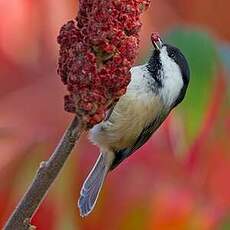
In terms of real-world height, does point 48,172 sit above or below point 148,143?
below

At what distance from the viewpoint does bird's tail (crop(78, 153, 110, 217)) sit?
4.51 feet

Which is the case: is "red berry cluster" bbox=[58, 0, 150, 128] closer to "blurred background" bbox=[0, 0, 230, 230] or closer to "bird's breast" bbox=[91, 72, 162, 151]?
"bird's breast" bbox=[91, 72, 162, 151]

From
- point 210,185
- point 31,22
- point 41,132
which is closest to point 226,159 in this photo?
point 210,185

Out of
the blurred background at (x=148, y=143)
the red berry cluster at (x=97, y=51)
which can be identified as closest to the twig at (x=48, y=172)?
the red berry cluster at (x=97, y=51)

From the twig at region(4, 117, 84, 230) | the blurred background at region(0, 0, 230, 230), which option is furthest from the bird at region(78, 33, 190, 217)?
the twig at region(4, 117, 84, 230)

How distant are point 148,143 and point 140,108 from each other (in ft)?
1.86

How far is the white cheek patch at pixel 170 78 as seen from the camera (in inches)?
56.0

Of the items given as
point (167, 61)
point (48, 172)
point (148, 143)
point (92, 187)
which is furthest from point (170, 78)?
point (48, 172)

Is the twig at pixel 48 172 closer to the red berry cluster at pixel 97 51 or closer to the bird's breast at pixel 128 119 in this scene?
the red berry cluster at pixel 97 51

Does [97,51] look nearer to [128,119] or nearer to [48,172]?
[48,172]

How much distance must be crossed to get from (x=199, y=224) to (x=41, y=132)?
0.45 metres

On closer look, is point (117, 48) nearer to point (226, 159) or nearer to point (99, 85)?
point (99, 85)

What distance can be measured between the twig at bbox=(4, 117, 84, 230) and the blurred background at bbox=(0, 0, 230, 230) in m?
1.19

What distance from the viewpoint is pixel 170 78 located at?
142 centimetres
